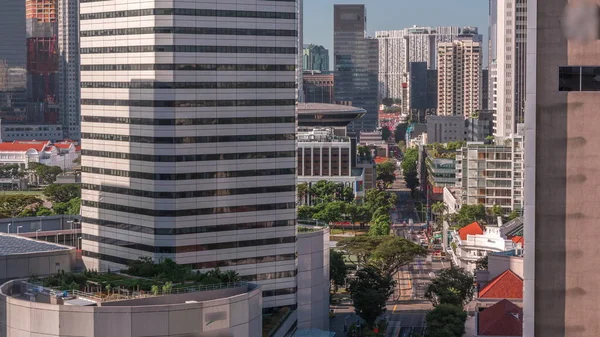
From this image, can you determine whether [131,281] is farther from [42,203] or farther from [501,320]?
[42,203]

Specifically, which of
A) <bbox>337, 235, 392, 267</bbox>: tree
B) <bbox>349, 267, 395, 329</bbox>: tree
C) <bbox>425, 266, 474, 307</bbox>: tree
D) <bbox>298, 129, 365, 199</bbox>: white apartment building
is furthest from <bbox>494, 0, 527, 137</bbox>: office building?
<bbox>349, 267, 395, 329</bbox>: tree

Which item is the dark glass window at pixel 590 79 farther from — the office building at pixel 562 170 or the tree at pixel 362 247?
the tree at pixel 362 247

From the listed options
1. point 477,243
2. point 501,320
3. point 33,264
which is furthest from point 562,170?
point 477,243

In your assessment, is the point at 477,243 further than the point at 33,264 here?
Yes

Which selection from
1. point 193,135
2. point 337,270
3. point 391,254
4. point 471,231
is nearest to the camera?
point 193,135

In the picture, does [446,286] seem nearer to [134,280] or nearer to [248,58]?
[248,58]

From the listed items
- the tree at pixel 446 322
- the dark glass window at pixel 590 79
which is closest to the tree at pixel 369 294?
the tree at pixel 446 322
